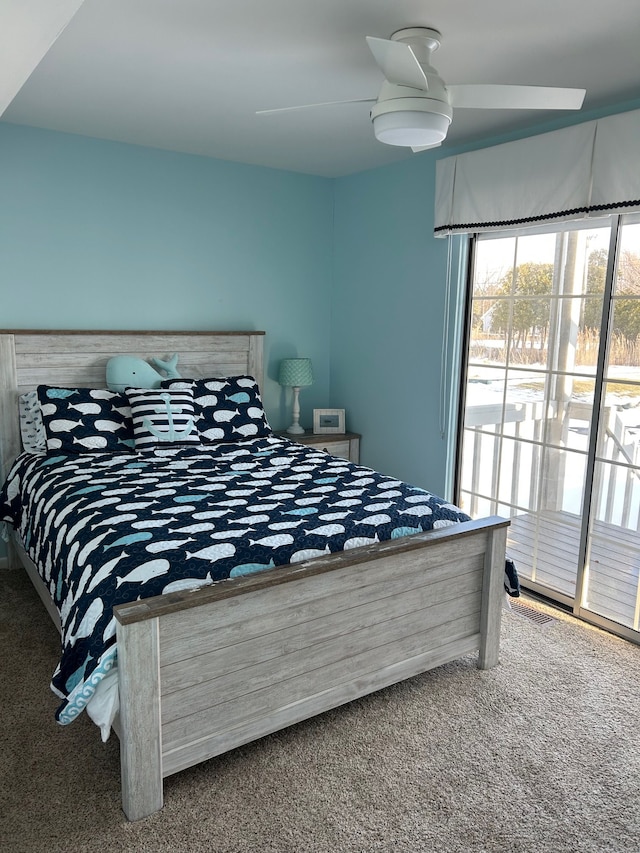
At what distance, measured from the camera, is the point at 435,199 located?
366cm

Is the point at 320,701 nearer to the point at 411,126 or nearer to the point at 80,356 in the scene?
the point at 411,126

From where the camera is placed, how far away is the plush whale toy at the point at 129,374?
3.66m

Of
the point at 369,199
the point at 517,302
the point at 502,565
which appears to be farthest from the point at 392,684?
the point at 369,199

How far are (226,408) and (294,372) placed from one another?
0.73m

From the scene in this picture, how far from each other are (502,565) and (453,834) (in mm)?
1070

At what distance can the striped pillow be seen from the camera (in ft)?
11.2

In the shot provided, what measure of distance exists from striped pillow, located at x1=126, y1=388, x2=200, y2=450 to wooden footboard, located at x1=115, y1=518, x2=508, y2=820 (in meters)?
1.54

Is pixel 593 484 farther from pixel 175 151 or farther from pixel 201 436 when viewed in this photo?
pixel 175 151

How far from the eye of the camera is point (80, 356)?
370cm

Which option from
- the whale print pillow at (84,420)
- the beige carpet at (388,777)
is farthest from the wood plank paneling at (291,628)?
the whale print pillow at (84,420)

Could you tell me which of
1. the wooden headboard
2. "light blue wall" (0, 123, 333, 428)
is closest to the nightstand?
"light blue wall" (0, 123, 333, 428)

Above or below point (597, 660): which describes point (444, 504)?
above

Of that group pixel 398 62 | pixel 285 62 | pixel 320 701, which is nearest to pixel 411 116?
pixel 398 62

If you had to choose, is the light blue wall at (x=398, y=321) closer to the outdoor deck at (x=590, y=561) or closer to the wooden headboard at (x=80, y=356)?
the outdoor deck at (x=590, y=561)
